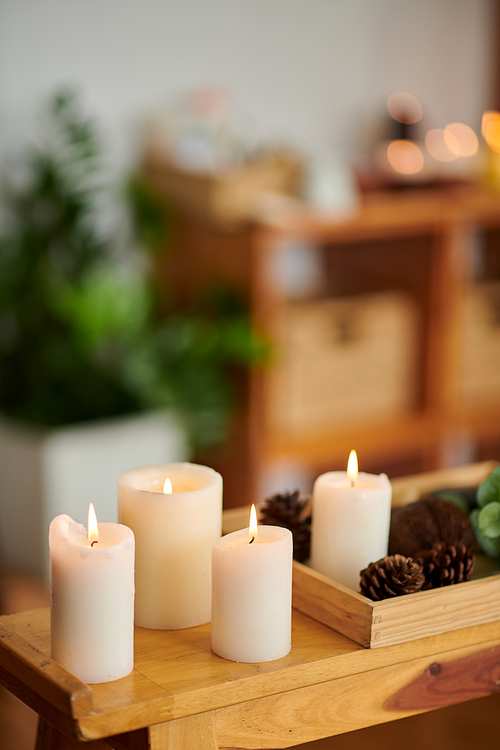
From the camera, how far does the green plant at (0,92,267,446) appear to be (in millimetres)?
2129

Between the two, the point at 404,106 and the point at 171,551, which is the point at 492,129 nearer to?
the point at 404,106

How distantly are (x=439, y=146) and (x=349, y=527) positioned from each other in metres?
2.14

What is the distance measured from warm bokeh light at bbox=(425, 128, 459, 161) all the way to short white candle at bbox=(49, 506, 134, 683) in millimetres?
2168

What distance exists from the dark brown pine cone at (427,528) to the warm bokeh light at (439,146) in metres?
1.94

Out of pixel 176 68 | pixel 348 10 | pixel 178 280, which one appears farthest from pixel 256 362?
pixel 348 10

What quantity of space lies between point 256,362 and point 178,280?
1.29ft

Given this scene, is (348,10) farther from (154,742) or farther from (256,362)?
(154,742)

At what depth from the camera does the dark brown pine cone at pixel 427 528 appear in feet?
2.55

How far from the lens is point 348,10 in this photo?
2.63m

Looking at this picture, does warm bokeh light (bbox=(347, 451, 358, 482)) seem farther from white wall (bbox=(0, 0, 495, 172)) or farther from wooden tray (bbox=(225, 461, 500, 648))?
white wall (bbox=(0, 0, 495, 172))

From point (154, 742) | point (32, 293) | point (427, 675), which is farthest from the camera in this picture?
point (32, 293)

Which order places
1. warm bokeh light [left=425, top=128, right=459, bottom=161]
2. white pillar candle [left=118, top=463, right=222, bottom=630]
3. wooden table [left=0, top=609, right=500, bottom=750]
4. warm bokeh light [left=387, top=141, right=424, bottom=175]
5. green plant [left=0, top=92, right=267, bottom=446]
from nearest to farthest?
wooden table [left=0, top=609, right=500, bottom=750]
white pillar candle [left=118, top=463, right=222, bottom=630]
green plant [left=0, top=92, right=267, bottom=446]
warm bokeh light [left=387, top=141, right=424, bottom=175]
warm bokeh light [left=425, top=128, right=459, bottom=161]

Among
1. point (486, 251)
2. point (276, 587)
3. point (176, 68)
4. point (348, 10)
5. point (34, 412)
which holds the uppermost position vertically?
point (348, 10)

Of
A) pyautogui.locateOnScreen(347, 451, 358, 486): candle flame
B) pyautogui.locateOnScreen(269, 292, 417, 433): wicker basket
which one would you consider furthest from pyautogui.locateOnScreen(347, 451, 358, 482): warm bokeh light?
pyautogui.locateOnScreen(269, 292, 417, 433): wicker basket
